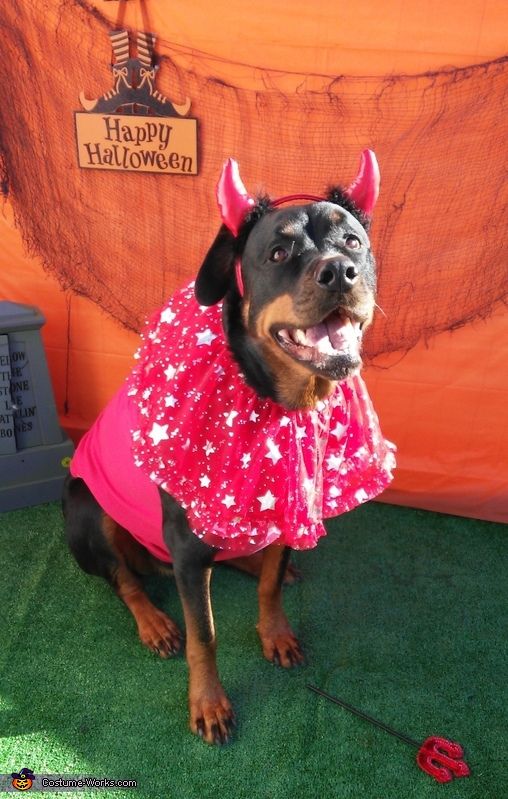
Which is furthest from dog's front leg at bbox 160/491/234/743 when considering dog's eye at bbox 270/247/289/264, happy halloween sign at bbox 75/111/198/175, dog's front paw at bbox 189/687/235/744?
happy halloween sign at bbox 75/111/198/175

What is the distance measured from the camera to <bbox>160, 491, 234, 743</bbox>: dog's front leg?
2049 mm

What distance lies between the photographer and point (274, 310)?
169cm

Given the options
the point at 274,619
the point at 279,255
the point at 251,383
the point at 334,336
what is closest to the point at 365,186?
Answer: the point at 279,255

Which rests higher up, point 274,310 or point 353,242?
point 353,242

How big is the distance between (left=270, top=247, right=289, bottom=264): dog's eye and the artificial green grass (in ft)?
5.33

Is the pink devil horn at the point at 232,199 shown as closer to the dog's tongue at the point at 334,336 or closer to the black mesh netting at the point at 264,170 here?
the dog's tongue at the point at 334,336

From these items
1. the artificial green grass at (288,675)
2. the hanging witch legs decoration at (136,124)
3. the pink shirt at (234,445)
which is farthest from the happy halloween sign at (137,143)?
the artificial green grass at (288,675)

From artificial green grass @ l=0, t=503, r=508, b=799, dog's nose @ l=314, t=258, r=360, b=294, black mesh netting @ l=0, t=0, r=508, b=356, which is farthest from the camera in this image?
black mesh netting @ l=0, t=0, r=508, b=356

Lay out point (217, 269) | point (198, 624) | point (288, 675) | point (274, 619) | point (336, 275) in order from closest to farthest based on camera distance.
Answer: point (336, 275) < point (217, 269) < point (198, 624) < point (288, 675) < point (274, 619)

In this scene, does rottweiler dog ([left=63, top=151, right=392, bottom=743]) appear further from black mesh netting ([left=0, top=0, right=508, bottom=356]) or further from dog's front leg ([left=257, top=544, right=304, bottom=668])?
black mesh netting ([left=0, top=0, right=508, bottom=356])

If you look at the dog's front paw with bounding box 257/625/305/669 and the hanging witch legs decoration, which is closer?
the dog's front paw with bounding box 257/625/305/669

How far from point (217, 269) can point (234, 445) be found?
20.7 inches

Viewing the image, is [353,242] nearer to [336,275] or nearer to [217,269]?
[336,275]

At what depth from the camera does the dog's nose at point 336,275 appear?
1.57 meters
